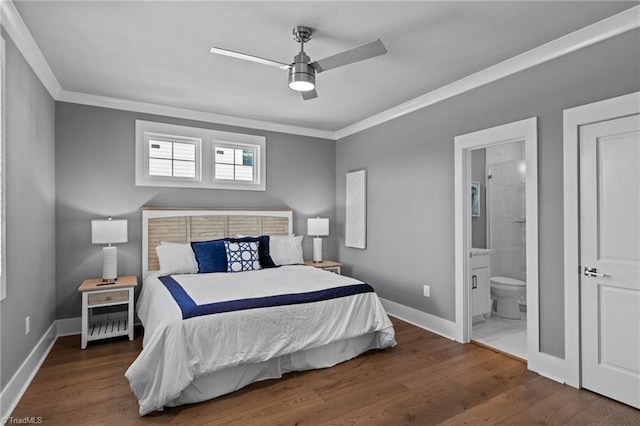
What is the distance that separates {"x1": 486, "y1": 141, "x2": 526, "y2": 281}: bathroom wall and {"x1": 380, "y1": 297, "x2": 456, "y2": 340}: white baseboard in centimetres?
187

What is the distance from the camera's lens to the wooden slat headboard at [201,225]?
167 inches

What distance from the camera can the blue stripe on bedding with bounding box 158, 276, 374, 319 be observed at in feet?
8.57

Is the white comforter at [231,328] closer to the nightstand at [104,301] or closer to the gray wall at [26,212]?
the nightstand at [104,301]

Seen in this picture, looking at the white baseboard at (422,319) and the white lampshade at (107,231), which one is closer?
the white lampshade at (107,231)

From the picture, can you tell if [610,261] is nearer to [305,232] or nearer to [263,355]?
[263,355]

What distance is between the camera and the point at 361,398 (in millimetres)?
2543

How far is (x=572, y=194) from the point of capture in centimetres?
268

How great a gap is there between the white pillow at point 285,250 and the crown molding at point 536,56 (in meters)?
2.20

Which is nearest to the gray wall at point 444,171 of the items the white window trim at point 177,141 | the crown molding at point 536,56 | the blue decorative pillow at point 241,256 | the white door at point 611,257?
the crown molding at point 536,56

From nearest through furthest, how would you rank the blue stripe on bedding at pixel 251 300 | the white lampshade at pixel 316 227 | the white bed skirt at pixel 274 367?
the white bed skirt at pixel 274 367 < the blue stripe on bedding at pixel 251 300 < the white lampshade at pixel 316 227

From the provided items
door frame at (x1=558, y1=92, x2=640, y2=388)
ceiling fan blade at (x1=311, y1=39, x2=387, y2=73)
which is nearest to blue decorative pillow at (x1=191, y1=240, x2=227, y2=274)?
ceiling fan blade at (x1=311, y1=39, x2=387, y2=73)

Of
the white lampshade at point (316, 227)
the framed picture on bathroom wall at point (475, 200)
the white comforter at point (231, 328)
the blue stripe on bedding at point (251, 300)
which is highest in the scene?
the framed picture on bathroom wall at point (475, 200)

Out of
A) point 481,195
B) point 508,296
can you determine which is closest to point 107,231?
point 508,296

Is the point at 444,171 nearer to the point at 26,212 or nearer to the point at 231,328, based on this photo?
the point at 231,328
